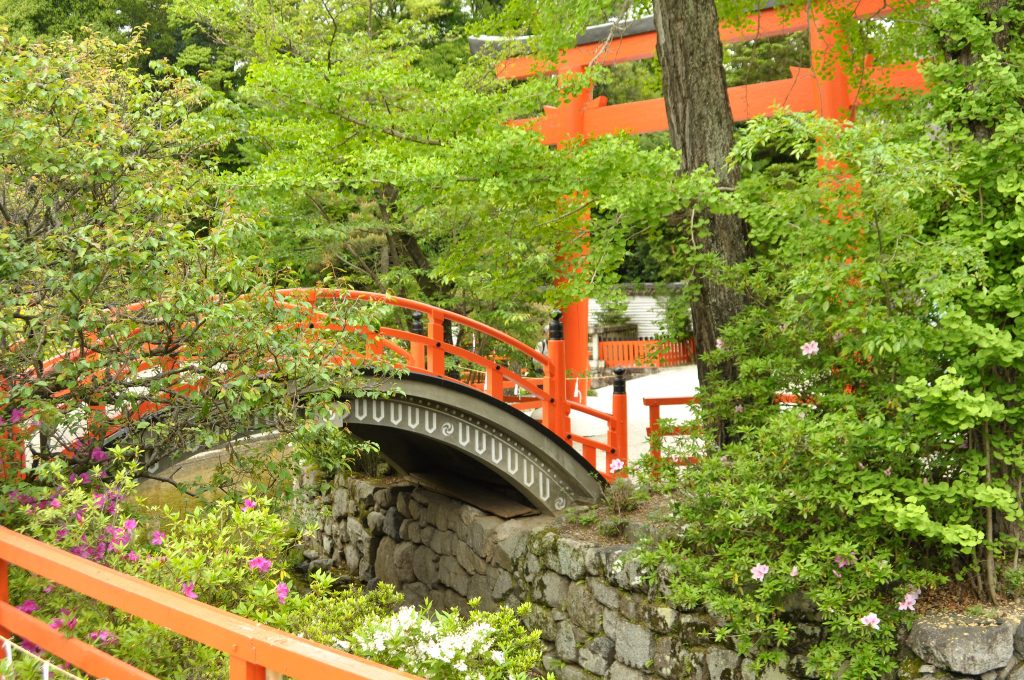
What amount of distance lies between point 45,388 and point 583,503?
6.30 m

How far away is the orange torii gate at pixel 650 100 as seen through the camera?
41.9 feet

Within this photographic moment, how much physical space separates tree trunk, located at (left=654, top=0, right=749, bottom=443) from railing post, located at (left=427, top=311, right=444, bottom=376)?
255cm

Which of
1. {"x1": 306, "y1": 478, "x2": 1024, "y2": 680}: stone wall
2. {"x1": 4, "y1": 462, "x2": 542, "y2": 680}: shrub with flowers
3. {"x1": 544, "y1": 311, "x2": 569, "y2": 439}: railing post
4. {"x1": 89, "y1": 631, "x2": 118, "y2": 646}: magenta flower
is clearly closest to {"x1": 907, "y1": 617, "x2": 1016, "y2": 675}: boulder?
{"x1": 306, "y1": 478, "x2": 1024, "y2": 680}: stone wall

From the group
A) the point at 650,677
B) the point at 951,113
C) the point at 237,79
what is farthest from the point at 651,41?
the point at 237,79

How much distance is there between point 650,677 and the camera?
338 inches

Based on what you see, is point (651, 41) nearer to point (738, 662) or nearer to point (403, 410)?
point (403, 410)

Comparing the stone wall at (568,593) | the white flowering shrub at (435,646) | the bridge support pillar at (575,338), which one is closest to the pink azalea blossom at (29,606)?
the white flowering shrub at (435,646)

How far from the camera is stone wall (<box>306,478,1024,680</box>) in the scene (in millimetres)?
6562

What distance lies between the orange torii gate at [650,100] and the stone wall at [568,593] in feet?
10.00

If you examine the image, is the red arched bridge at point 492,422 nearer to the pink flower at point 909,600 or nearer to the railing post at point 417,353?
the railing post at point 417,353

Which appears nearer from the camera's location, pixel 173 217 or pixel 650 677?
pixel 173 217

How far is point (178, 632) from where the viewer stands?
267 centimetres

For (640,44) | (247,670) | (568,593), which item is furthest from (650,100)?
(247,670)

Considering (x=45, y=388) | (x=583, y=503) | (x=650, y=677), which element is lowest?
(x=650, y=677)
